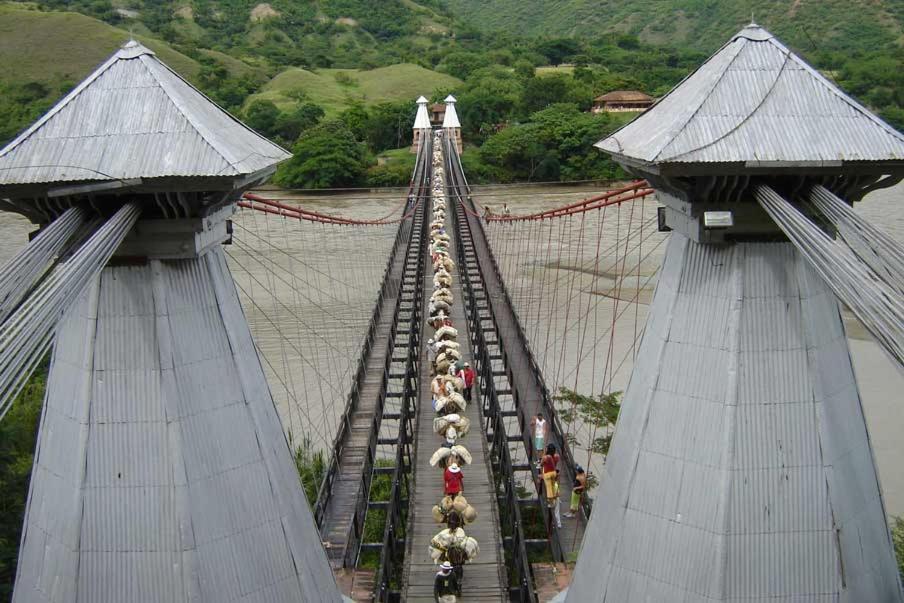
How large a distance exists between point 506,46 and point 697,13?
2517 centimetres

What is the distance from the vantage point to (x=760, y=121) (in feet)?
17.4

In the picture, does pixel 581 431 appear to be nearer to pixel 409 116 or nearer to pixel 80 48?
pixel 409 116

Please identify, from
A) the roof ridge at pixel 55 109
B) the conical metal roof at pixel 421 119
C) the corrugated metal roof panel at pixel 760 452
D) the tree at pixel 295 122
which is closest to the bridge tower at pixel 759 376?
the corrugated metal roof panel at pixel 760 452

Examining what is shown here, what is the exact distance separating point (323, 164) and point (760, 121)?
43.8 meters

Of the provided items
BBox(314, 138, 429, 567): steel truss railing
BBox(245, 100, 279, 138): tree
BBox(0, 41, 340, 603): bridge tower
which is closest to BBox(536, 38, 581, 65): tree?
BBox(245, 100, 279, 138): tree

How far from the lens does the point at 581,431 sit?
17.2 meters

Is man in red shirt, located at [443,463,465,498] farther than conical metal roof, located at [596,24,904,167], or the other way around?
man in red shirt, located at [443,463,465,498]

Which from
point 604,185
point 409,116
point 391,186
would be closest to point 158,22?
point 409,116

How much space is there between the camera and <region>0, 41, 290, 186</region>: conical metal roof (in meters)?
5.15

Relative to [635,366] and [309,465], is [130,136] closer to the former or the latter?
[635,366]

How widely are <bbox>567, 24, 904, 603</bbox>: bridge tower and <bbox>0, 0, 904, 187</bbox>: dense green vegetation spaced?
1758 cm

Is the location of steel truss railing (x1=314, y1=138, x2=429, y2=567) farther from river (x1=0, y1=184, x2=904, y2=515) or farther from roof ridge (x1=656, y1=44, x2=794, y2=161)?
roof ridge (x1=656, y1=44, x2=794, y2=161)

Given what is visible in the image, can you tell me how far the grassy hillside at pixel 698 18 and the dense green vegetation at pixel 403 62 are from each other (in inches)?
10.6

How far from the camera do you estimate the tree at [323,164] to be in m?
47.7
